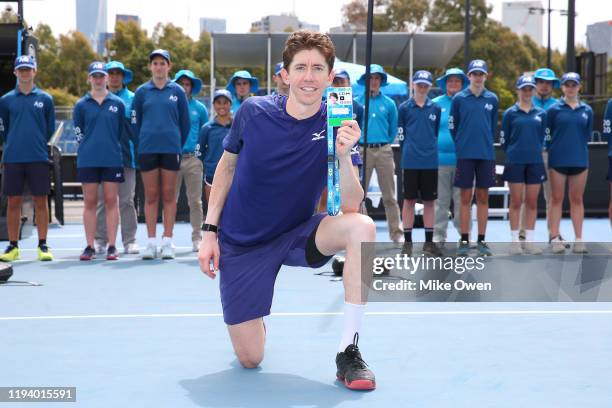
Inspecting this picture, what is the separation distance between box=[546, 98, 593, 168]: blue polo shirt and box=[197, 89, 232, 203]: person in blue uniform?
3712 mm

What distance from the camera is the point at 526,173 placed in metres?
9.85

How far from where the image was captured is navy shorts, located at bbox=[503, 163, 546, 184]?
9.77 meters

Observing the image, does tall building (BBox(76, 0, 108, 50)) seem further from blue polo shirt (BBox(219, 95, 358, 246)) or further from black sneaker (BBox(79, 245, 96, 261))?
blue polo shirt (BBox(219, 95, 358, 246))

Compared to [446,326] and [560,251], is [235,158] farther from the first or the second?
[560,251]

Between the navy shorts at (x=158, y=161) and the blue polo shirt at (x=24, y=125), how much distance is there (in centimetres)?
103

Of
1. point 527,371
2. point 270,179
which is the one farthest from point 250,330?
point 527,371

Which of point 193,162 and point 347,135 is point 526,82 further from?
point 347,135

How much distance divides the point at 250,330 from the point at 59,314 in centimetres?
222

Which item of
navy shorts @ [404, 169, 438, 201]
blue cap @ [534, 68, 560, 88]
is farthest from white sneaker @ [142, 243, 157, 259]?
blue cap @ [534, 68, 560, 88]

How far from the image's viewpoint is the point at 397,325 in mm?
5574

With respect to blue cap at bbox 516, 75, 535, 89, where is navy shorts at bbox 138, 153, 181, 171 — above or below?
below

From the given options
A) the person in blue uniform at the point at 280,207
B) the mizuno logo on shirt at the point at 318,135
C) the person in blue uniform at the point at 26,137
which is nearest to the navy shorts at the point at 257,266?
the person in blue uniform at the point at 280,207

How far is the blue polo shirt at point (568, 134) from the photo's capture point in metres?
9.80

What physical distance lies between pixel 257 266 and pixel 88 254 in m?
5.56
